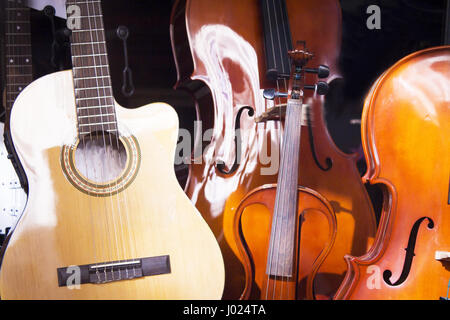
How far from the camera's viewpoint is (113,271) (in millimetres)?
1049

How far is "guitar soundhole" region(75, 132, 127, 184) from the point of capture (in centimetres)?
111

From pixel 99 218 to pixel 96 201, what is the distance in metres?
0.04

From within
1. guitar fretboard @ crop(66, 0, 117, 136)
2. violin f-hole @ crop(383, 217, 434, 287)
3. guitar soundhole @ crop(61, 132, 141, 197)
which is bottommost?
violin f-hole @ crop(383, 217, 434, 287)

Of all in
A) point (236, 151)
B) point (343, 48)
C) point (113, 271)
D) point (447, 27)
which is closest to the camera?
point (113, 271)

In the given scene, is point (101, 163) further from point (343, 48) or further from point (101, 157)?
point (343, 48)

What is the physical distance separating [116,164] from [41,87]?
28 centimetres

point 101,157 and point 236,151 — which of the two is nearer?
point 101,157

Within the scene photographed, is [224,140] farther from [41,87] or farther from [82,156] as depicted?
[41,87]

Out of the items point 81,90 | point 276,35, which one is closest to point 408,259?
point 276,35

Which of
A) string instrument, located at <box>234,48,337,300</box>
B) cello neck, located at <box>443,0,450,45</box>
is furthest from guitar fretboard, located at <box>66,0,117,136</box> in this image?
cello neck, located at <box>443,0,450,45</box>

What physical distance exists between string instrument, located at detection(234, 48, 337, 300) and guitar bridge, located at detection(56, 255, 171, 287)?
0.23 m

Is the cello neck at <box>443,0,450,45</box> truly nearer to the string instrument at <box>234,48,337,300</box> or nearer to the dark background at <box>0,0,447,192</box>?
the dark background at <box>0,0,447,192</box>
